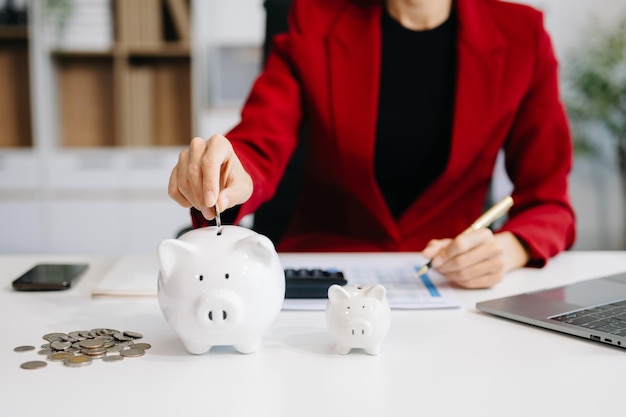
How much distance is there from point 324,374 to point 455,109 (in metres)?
0.85

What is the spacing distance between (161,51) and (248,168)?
2181mm

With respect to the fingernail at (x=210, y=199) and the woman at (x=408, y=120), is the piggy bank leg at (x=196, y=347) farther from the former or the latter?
the woman at (x=408, y=120)

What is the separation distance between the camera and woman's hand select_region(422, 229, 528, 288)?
965mm

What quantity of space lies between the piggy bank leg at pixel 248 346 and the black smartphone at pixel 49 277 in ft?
1.25

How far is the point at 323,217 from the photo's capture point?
5.06 ft

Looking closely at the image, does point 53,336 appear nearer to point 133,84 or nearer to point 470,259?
point 470,259

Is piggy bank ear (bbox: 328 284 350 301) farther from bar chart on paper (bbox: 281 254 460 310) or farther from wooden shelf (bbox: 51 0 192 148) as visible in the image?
wooden shelf (bbox: 51 0 192 148)

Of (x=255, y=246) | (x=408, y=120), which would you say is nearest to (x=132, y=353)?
(x=255, y=246)

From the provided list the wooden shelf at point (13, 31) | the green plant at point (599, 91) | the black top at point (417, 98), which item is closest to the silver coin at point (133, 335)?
the black top at point (417, 98)

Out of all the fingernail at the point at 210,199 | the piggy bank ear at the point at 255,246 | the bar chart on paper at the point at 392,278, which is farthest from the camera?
the bar chart on paper at the point at 392,278

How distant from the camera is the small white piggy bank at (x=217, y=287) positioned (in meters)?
0.65

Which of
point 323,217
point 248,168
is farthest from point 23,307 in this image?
point 323,217

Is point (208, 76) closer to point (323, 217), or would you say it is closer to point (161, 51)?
point (161, 51)

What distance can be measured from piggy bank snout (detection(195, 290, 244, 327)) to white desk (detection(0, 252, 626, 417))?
4cm
